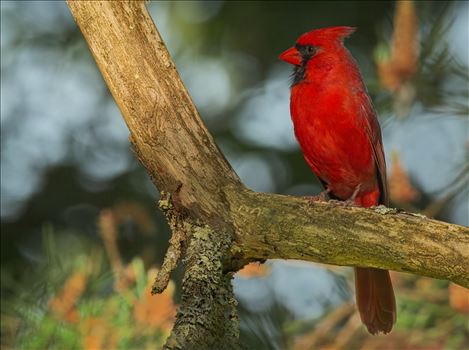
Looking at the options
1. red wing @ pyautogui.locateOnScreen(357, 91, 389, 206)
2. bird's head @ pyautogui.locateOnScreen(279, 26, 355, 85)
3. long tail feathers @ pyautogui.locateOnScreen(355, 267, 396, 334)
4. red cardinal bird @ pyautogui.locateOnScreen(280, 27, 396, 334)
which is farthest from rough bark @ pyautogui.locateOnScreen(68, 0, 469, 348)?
bird's head @ pyautogui.locateOnScreen(279, 26, 355, 85)

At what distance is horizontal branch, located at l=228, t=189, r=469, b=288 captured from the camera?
2928 mm

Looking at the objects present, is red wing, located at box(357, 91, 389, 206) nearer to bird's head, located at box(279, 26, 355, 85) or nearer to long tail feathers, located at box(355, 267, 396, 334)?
bird's head, located at box(279, 26, 355, 85)

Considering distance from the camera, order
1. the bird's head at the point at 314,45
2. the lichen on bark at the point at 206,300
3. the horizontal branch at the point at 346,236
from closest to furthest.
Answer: the lichen on bark at the point at 206,300 < the horizontal branch at the point at 346,236 < the bird's head at the point at 314,45

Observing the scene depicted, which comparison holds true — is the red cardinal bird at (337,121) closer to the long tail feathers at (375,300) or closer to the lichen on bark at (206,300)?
the long tail feathers at (375,300)

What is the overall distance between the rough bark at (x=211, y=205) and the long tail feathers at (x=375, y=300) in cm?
88

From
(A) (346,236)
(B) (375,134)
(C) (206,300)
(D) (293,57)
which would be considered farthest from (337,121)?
(C) (206,300)

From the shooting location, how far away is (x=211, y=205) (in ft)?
10.2

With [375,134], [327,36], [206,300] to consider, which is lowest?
[206,300]

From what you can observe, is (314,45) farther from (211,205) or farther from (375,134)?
(211,205)

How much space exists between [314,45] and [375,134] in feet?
1.73

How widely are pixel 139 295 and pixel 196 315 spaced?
446 mm

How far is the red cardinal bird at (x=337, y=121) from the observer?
428cm

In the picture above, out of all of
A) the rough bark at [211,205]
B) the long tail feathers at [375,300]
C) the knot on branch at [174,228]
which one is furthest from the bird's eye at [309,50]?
the knot on branch at [174,228]

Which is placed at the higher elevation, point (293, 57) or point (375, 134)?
point (293, 57)
